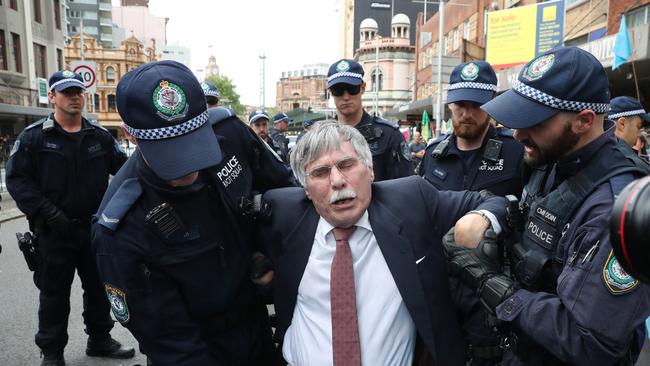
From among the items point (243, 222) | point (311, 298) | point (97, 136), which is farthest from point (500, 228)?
point (97, 136)

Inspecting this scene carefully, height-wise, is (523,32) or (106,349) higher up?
(523,32)

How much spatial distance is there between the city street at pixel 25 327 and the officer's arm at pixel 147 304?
2314mm

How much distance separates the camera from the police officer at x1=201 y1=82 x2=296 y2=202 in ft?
7.27

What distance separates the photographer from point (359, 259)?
207 centimetres

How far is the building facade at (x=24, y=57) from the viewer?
23500mm

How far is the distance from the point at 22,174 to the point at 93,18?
79672 millimetres

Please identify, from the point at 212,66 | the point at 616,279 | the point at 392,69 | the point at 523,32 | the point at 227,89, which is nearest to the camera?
the point at 616,279

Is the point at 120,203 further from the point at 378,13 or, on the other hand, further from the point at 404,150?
the point at 378,13

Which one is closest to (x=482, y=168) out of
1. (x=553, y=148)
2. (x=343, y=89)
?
(x=553, y=148)

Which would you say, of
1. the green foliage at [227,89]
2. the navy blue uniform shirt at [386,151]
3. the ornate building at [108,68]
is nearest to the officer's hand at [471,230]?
the navy blue uniform shirt at [386,151]

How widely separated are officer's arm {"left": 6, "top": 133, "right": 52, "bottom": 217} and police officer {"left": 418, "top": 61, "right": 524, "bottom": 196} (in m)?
3.03

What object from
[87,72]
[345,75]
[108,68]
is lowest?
[345,75]

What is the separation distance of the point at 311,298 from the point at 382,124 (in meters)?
2.48

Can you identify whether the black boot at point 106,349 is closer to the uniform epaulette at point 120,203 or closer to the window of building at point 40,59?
the uniform epaulette at point 120,203
